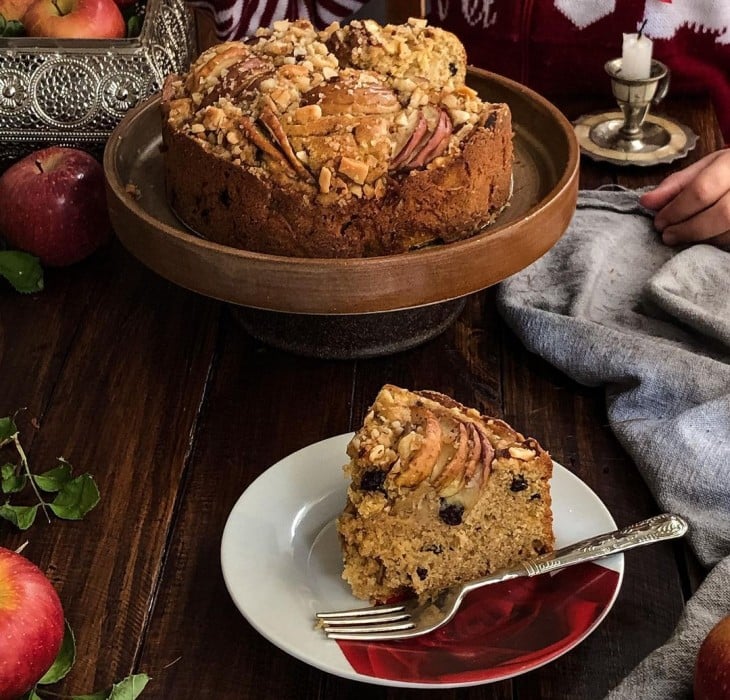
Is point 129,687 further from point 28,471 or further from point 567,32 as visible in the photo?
point 567,32

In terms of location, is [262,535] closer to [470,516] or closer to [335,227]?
[470,516]

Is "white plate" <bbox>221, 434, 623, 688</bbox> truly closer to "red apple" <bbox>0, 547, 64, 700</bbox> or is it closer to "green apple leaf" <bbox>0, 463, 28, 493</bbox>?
"red apple" <bbox>0, 547, 64, 700</bbox>

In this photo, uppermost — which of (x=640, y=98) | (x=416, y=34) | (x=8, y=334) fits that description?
(x=416, y=34)

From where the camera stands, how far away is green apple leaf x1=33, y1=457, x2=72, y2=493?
943 millimetres

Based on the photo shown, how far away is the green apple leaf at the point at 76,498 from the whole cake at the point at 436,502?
26cm

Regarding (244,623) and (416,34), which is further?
(416,34)

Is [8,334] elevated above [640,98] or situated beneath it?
situated beneath

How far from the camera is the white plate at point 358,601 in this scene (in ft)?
2.39

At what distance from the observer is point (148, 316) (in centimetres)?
119

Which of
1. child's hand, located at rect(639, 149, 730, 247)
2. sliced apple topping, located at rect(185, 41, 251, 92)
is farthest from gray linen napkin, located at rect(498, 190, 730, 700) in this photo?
sliced apple topping, located at rect(185, 41, 251, 92)

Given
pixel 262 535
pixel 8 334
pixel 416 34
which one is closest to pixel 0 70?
pixel 8 334

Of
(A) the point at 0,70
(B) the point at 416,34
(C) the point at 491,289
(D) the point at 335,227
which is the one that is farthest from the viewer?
(A) the point at 0,70

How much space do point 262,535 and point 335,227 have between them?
1.02 feet

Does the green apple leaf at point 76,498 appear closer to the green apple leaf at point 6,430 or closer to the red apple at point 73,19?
the green apple leaf at point 6,430
